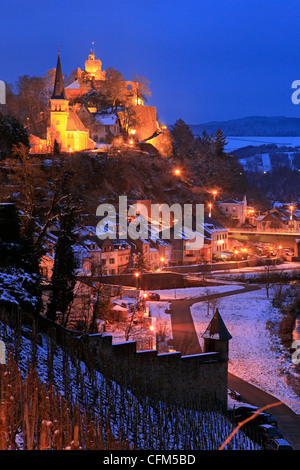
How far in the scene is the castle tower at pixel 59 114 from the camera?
62656mm

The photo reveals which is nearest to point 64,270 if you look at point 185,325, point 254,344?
point 185,325

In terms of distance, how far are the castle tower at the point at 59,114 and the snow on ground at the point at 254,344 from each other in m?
30.2

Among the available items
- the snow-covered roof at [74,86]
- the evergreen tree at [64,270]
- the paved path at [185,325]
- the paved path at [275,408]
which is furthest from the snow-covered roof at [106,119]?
the evergreen tree at [64,270]

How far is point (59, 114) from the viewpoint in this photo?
6378cm

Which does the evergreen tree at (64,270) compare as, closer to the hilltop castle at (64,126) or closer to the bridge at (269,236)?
the hilltop castle at (64,126)

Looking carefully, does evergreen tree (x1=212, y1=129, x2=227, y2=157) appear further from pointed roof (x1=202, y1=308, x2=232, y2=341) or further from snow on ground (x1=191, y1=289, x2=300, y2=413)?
pointed roof (x1=202, y1=308, x2=232, y2=341)

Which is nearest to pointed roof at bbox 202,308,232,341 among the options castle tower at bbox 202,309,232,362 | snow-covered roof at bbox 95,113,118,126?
castle tower at bbox 202,309,232,362

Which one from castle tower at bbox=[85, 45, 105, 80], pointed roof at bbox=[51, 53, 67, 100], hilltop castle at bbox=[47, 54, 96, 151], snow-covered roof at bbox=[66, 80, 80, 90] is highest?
castle tower at bbox=[85, 45, 105, 80]

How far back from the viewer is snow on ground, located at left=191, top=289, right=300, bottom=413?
80.6 ft

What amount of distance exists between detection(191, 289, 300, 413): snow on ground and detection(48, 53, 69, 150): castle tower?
3024cm

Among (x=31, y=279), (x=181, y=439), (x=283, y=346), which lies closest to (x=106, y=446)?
(x=181, y=439)

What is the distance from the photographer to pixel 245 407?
1883 centimetres

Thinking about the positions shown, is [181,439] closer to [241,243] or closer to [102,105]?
[241,243]

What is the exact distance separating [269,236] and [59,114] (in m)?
27.6
